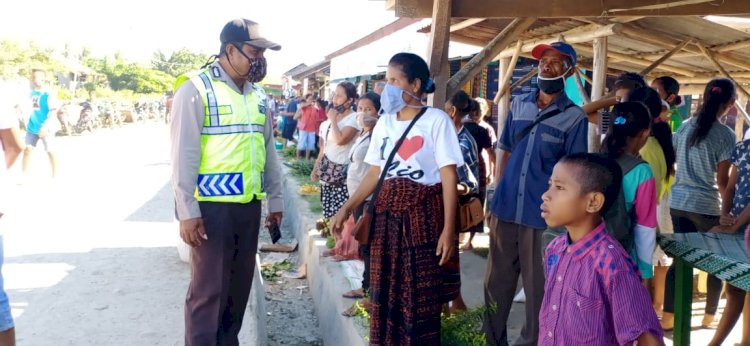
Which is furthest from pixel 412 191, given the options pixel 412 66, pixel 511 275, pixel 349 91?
pixel 349 91

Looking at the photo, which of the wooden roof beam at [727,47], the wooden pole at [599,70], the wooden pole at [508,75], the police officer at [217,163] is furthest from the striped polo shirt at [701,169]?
the wooden pole at [508,75]

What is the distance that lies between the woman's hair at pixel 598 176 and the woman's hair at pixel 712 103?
7.33 feet

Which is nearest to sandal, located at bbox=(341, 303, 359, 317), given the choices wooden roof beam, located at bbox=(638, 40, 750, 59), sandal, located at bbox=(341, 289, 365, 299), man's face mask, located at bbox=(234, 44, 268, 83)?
sandal, located at bbox=(341, 289, 365, 299)

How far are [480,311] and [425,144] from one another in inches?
42.8

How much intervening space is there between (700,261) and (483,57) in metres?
2.16

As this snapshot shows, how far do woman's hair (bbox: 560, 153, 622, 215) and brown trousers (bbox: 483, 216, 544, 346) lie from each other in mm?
1127

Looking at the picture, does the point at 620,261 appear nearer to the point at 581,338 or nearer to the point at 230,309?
the point at 581,338

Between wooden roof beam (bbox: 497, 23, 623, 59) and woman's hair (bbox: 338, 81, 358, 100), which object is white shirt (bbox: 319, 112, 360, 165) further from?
wooden roof beam (bbox: 497, 23, 623, 59)

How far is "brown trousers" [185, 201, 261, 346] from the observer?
322 cm

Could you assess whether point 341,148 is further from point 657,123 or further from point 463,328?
point 657,123

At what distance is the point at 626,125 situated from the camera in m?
2.84

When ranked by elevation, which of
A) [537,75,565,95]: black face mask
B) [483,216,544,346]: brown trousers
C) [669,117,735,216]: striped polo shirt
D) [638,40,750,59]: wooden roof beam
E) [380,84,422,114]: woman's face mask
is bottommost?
[483,216,544,346]: brown trousers

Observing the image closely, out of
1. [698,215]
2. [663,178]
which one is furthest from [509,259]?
[698,215]

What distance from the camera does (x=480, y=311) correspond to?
3465 millimetres
